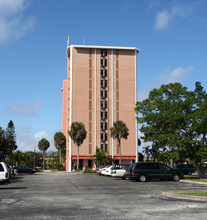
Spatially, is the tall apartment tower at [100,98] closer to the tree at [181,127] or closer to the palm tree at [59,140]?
the palm tree at [59,140]

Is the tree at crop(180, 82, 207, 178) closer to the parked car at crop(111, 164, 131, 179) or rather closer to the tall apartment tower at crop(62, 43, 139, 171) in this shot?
the parked car at crop(111, 164, 131, 179)

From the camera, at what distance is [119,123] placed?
235ft

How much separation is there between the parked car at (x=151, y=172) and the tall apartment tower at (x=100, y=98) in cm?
5588

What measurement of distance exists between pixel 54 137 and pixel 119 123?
32.9 meters

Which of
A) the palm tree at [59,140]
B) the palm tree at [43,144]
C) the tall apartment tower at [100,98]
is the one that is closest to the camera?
the tall apartment tower at [100,98]

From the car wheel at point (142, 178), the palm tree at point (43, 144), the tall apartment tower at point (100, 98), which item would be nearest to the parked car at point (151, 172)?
the car wheel at point (142, 178)

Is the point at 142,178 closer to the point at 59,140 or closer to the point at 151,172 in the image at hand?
the point at 151,172

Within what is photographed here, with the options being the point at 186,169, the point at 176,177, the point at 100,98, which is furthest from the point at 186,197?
the point at 100,98

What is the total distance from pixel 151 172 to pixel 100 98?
196 ft

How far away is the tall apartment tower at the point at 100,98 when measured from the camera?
85.6 m

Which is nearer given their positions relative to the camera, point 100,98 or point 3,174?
point 3,174

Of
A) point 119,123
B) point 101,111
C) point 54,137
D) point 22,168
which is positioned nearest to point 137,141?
point 101,111

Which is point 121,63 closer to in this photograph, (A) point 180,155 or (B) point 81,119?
(B) point 81,119

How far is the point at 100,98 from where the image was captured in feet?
287
